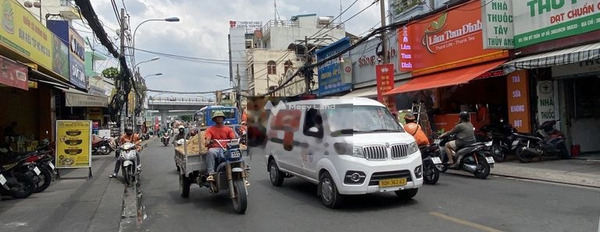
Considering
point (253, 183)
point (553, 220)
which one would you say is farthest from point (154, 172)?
point (553, 220)

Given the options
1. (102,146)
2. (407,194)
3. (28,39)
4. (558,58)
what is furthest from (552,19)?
(102,146)

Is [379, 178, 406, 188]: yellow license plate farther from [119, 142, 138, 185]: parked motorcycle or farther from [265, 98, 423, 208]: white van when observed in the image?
[119, 142, 138, 185]: parked motorcycle

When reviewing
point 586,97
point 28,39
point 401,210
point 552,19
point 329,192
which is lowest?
point 401,210

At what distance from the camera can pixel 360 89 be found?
23.1 metres

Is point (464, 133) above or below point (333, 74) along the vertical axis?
below

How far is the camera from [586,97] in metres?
13.5

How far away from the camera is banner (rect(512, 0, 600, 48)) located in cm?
1152

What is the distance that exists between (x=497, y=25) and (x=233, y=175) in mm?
9768

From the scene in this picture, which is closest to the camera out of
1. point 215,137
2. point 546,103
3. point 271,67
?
point 215,137

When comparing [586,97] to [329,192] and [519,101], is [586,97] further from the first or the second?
[329,192]

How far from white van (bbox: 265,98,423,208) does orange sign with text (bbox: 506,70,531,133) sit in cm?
741

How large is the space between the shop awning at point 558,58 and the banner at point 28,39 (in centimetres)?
1191

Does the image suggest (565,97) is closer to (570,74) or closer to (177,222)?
(570,74)

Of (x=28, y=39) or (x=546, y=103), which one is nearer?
(x=28, y=39)
